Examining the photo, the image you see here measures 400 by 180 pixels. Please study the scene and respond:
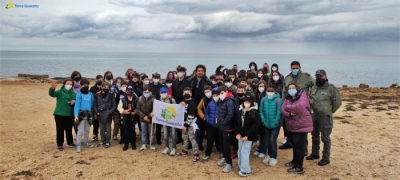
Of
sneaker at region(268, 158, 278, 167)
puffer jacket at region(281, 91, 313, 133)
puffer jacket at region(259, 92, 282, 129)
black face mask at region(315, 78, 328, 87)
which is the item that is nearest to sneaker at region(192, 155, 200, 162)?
sneaker at region(268, 158, 278, 167)

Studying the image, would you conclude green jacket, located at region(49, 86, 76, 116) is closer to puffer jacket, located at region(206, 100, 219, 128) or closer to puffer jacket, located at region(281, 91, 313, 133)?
puffer jacket, located at region(206, 100, 219, 128)

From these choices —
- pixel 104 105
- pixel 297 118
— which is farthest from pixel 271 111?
pixel 104 105

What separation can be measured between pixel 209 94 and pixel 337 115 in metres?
9.06

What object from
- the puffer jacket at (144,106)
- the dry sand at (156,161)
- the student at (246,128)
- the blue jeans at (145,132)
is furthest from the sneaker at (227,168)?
the puffer jacket at (144,106)

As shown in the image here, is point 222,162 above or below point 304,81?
below

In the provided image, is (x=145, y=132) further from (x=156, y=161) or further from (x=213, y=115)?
(x=213, y=115)

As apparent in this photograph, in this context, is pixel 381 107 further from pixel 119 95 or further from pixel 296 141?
pixel 119 95

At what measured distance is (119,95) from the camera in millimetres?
8719

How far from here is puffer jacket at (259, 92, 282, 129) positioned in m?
6.98

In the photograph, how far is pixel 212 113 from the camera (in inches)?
281

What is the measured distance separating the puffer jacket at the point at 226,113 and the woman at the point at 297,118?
3.82 feet

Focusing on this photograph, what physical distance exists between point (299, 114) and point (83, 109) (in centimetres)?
566

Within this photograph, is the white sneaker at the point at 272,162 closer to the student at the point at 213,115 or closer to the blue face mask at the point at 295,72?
the student at the point at 213,115

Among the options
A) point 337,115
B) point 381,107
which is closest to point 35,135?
point 337,115
